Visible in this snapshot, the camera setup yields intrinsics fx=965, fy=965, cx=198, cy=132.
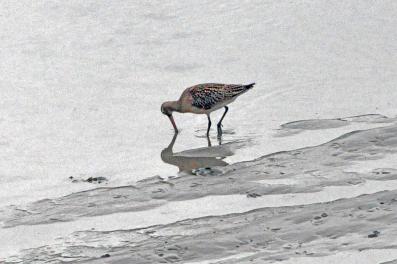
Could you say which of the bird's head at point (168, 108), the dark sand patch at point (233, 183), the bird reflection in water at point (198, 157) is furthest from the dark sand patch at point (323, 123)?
the bird's head at point (168, 108)

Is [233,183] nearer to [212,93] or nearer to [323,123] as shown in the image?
[323,123]

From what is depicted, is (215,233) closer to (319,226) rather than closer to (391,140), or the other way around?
(319,226)

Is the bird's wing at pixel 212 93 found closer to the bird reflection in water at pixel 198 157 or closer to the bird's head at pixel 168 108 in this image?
the bird's head at pixel 168 108

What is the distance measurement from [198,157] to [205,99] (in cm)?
172

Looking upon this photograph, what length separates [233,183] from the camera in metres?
11.5

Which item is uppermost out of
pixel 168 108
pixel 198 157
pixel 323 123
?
pixel 168 108

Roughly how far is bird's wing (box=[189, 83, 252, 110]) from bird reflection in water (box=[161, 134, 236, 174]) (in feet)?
3.41

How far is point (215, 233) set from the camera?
32.1 feet

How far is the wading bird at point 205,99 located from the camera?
14633 mm

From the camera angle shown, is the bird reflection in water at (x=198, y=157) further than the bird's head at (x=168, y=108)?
No

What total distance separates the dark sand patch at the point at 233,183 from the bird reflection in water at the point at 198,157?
1.57ft

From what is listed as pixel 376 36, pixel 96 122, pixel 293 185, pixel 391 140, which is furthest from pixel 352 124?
pixel 376 36

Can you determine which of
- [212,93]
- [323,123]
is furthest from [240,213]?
[212,93]

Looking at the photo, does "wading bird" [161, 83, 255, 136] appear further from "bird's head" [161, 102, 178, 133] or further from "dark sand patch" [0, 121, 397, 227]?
"dark sand patch" [0, 121, 397, 227]
